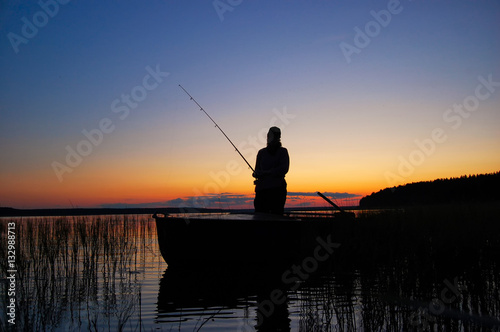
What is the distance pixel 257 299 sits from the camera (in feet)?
17.8

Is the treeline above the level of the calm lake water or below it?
above

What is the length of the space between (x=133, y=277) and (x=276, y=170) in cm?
319

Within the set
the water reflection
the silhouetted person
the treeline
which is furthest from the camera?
the treeline

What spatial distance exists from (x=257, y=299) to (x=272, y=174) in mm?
3265

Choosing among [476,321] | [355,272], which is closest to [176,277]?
[355,272]

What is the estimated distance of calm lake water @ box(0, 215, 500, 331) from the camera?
166 inches

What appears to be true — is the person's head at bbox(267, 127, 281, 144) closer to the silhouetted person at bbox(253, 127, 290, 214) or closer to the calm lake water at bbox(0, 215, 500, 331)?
the silhouetted person at bbox(253, 127, 290, 214)

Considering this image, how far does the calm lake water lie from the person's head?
2.39m

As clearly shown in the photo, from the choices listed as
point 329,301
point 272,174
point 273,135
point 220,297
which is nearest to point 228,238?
point 272,174

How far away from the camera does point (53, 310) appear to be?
4730 millimetres

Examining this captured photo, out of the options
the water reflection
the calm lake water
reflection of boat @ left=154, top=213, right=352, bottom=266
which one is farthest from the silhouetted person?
the water reflection

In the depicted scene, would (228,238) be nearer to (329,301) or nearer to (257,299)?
(257,299)

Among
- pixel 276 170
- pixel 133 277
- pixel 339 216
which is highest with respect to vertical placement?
pixel 276 170

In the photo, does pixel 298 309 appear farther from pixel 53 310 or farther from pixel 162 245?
pixel 162 245
